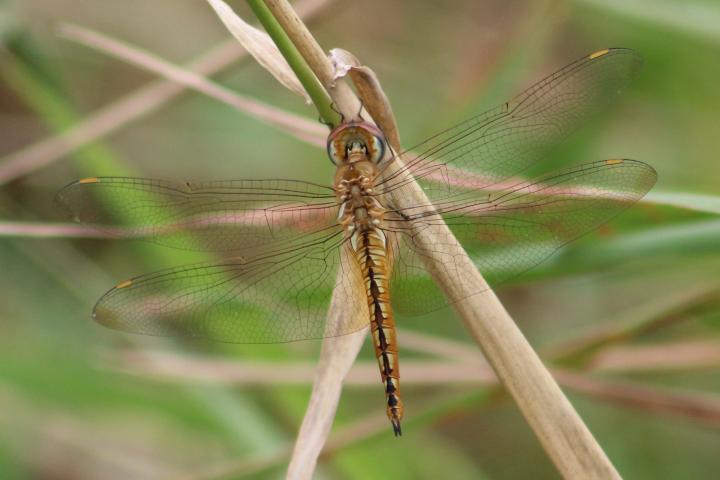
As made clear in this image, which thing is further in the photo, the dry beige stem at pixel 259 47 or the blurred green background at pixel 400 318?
the blurred green background at pixel 400 318

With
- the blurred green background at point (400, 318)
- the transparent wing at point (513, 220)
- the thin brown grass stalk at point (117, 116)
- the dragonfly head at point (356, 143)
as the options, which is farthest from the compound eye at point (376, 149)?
the thin brown grass stalk at point (117, 116)

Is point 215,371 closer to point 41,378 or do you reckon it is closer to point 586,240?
point 41,378

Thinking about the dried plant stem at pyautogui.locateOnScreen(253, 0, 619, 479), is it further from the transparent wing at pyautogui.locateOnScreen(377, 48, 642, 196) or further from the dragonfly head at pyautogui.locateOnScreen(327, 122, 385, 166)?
the transparent wing at pyautogui.locateOnScreen(377, 48, 642, 196)

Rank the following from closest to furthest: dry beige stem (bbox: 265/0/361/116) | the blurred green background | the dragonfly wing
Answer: dry beige stem (bbox: 265/0/361/116), the dragonfly wing, the blurred green background

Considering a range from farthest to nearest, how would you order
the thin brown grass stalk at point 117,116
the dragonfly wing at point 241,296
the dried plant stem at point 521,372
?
the thin brown grass stalk at point 117,116, the dragonfly wing at point 241,296, the dried plant stem at point 521,372

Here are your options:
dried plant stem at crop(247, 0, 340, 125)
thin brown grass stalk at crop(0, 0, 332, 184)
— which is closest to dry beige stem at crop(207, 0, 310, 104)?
dried plant stem at crop(247, 0, 340, 125)

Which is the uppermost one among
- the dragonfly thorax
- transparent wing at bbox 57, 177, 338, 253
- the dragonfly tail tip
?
transparent wing at bbox 57, 177, 338, 253

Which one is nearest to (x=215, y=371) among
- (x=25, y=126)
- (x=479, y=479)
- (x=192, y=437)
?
(x=192, y=437)

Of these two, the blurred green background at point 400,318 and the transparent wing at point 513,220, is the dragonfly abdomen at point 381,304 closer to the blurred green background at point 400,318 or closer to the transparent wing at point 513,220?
the transparent wing at point 513,220
